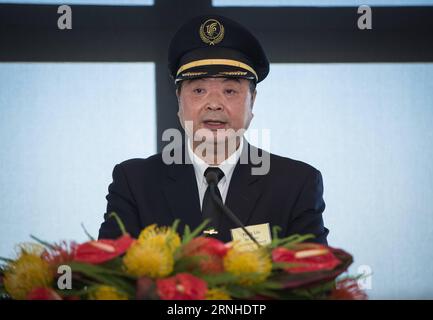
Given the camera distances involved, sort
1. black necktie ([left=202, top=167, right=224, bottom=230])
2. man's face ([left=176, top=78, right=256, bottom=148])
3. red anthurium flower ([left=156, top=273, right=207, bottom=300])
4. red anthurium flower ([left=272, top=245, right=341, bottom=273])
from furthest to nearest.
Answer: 1. man's face ([left=176, top=78, right=256, bottom=148])
2. black necktie ([left=202, top=167, right=224, bottom=230])
3. red anthurium flower ([left=272, top=245, right=341, bottom=273])
4. red anthurium flower ([left=156, top=273, right=207, bottom=300])

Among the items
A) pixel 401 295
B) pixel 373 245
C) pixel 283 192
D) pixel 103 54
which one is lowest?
pixel 401 295

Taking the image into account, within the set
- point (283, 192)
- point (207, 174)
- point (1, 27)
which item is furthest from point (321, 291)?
point (1, 27)

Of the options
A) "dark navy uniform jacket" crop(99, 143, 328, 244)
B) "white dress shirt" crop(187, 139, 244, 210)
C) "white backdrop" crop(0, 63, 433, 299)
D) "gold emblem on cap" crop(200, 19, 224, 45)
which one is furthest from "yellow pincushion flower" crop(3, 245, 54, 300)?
"white backdrop" crop(0, 63, 433, 299)

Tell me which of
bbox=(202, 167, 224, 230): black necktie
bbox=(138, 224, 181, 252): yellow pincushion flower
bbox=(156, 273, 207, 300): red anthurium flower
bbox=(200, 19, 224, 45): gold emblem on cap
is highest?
bbox=(200, 19, 224, 45): gold emblem on cap

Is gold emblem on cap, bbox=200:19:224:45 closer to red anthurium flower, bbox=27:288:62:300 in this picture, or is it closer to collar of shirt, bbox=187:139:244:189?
collar of shirt, bbox=187:139:244:189

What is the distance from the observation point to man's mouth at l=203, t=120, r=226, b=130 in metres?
1.84

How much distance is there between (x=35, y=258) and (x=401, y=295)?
1.92 m

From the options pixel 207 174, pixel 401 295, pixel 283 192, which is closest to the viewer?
pixel 207 174

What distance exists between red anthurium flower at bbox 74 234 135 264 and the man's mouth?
937 millimetres

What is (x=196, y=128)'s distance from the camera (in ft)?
6.08

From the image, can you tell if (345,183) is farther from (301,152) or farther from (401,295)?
(401,295)

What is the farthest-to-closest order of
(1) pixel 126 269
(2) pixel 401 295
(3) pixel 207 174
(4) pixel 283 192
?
(2) pixel 401 295, (4) pixel 283 192, (3) pixel 207 174, (1) pixel 126 269

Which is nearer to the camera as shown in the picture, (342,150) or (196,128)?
(196,128)

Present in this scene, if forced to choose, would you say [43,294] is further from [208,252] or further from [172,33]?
[172,33]
